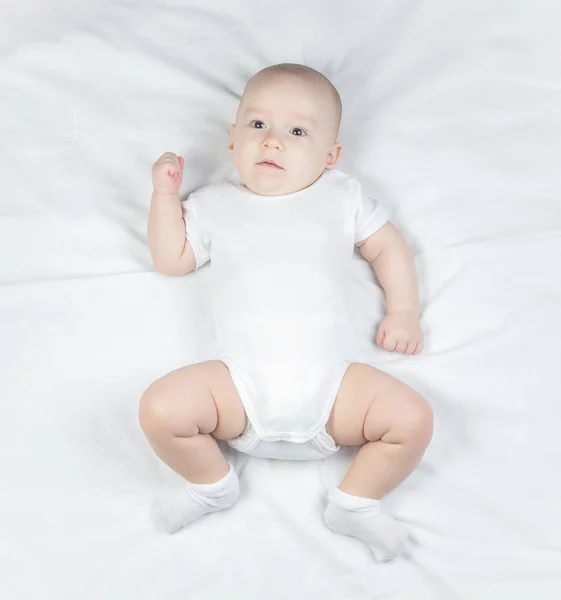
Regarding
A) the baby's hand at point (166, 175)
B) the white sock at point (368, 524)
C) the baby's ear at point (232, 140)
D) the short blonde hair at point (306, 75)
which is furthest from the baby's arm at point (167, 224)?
the white sock at point (368, 524)

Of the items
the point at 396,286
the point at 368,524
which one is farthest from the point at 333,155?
the point at 368,524

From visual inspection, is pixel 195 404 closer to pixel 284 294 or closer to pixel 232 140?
pixel 284 294

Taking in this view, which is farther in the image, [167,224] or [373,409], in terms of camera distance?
[167,224]

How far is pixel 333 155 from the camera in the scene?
5.63ft

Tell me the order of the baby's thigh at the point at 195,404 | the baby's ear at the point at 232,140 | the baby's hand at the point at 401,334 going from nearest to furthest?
the baby's thigh at the point at 195,404
the baby's hand at the point at 401,334
the baby's ear at the point at 232,140

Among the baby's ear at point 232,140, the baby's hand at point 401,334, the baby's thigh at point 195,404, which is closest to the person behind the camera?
the baby's thigh at point 195,404

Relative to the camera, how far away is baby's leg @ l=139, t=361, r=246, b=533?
1.45 m

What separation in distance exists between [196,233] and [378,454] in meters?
0.50

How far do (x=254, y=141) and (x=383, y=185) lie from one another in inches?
10.9

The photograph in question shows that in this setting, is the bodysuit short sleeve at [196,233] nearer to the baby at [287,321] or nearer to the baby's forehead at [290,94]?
the baby at [287,321]

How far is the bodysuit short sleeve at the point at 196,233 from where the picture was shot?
5.41 feet

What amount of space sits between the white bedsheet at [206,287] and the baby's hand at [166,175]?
0.32ft

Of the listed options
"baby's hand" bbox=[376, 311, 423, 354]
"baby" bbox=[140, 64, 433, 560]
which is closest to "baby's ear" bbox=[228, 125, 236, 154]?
"baby" bbox=[140, 64, 433, 560]

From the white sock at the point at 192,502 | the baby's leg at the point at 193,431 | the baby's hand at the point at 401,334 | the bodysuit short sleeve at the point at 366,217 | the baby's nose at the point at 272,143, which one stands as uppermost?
the baby's nose at the point at 272,143
